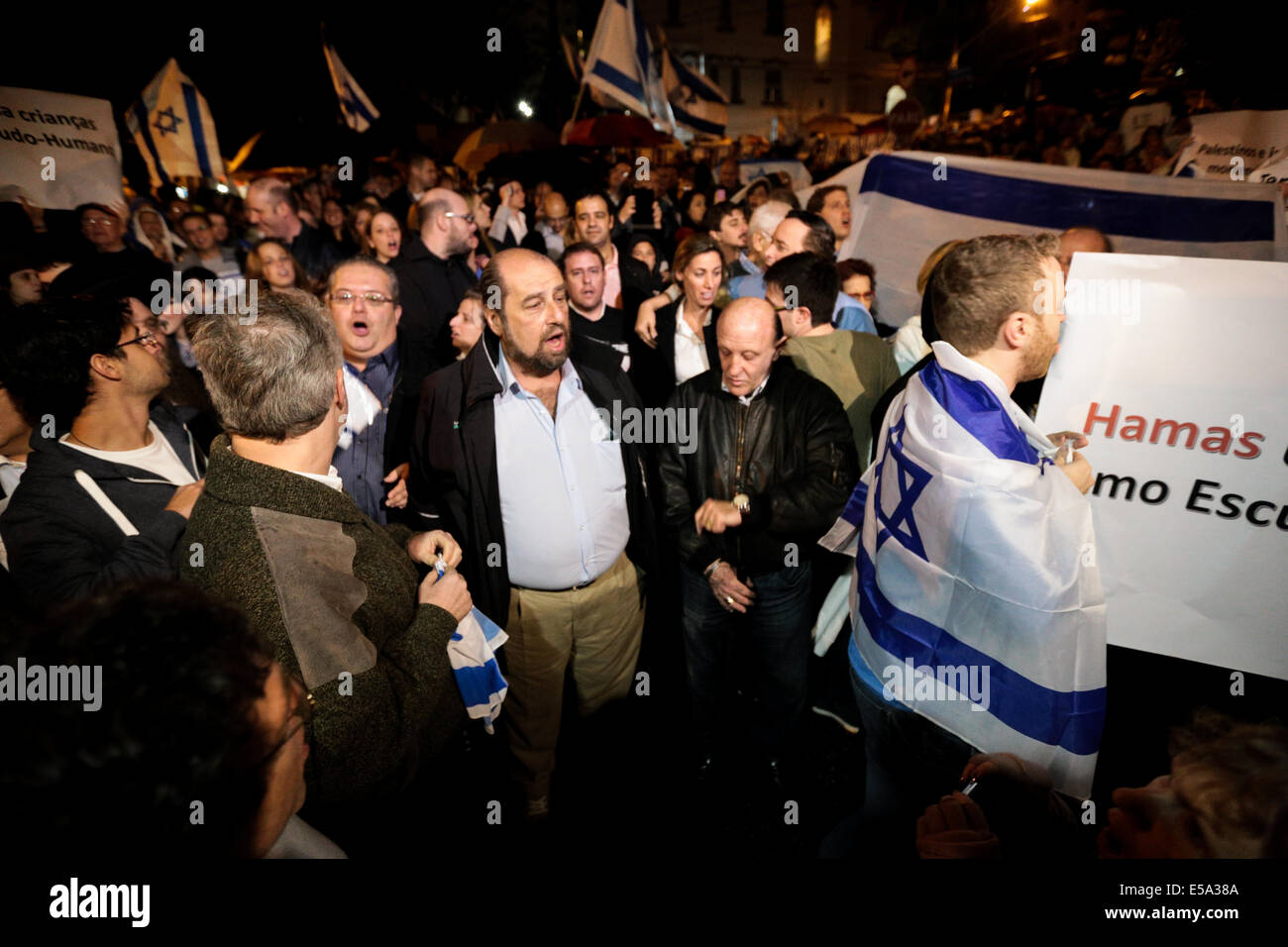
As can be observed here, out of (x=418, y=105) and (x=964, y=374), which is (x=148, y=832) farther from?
(x=418, y=105)

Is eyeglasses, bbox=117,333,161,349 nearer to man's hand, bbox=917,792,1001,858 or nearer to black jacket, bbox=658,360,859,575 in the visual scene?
black jacket, bbox=658,360,859,575

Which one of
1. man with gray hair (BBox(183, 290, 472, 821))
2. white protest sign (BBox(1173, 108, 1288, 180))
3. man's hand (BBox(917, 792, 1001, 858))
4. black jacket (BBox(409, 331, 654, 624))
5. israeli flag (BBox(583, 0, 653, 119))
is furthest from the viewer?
israeli flag (BBox(583, 0, 653, 119))

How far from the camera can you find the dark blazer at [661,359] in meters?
4.20

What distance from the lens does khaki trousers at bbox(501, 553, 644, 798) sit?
285cm

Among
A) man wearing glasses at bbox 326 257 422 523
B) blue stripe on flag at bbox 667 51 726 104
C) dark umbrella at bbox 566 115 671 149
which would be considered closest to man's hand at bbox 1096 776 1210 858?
man wearing glasses at bbox 326 257 422 523

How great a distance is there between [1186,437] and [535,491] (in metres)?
2.37

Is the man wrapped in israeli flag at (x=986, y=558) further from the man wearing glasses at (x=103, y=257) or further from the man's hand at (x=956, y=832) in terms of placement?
the man wearing glasses at (x=103, y=257)

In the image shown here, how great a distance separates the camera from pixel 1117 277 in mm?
1987

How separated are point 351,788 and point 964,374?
1.94 metres

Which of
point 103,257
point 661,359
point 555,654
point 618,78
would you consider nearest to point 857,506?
point 555,654

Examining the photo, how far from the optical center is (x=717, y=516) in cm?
263

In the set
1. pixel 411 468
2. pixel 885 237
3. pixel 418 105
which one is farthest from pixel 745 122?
pixel 411 468

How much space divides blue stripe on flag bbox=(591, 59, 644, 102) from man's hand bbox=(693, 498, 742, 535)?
680cm

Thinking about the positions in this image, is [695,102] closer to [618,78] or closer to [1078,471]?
[618,78]
